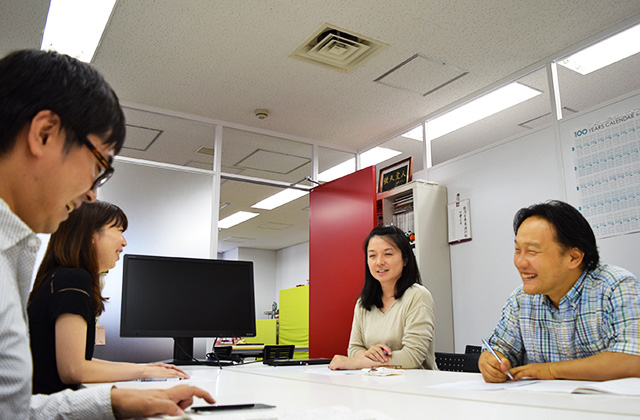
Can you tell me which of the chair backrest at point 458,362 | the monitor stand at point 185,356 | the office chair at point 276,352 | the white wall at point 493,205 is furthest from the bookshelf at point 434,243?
the monitor stand at point 185,356

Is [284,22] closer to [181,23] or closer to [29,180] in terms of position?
[181,23]

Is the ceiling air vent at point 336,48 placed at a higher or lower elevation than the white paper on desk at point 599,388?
higher

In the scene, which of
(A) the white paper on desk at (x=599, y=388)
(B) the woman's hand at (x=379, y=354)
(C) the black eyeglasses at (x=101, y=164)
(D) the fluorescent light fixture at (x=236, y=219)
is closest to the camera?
(C) the black eyeglasses at (x=101, y=164)

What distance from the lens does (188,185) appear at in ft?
14.6

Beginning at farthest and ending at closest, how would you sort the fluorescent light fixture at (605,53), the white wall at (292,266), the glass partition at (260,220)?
the white wall at (292,266), the glass partition at (260,220), the fluorescent light fixture at (605,53)

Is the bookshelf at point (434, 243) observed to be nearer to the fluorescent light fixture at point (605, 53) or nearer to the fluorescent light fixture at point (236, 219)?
the fluorescent light fixture at point (605, 53)

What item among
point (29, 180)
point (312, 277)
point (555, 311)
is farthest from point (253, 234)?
point (29, 180)

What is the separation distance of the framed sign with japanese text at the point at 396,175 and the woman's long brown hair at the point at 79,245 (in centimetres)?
284

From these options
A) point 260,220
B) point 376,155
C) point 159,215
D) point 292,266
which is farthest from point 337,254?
point 292,266

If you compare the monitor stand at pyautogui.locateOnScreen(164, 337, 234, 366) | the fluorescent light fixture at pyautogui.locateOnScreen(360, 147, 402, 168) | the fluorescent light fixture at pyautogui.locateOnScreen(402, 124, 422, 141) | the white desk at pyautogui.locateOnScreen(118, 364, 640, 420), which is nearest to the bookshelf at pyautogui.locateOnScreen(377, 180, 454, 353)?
the fluorescent light fixture at pyautogui.locateOnScreen(402, 124, 422, 141)

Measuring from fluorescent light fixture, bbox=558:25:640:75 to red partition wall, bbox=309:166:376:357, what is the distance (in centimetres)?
173

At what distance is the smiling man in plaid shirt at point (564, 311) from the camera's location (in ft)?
4.82

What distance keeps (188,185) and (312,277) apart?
1467 mm

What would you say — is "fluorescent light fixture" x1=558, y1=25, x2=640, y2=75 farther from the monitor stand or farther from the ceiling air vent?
the monitor stand
